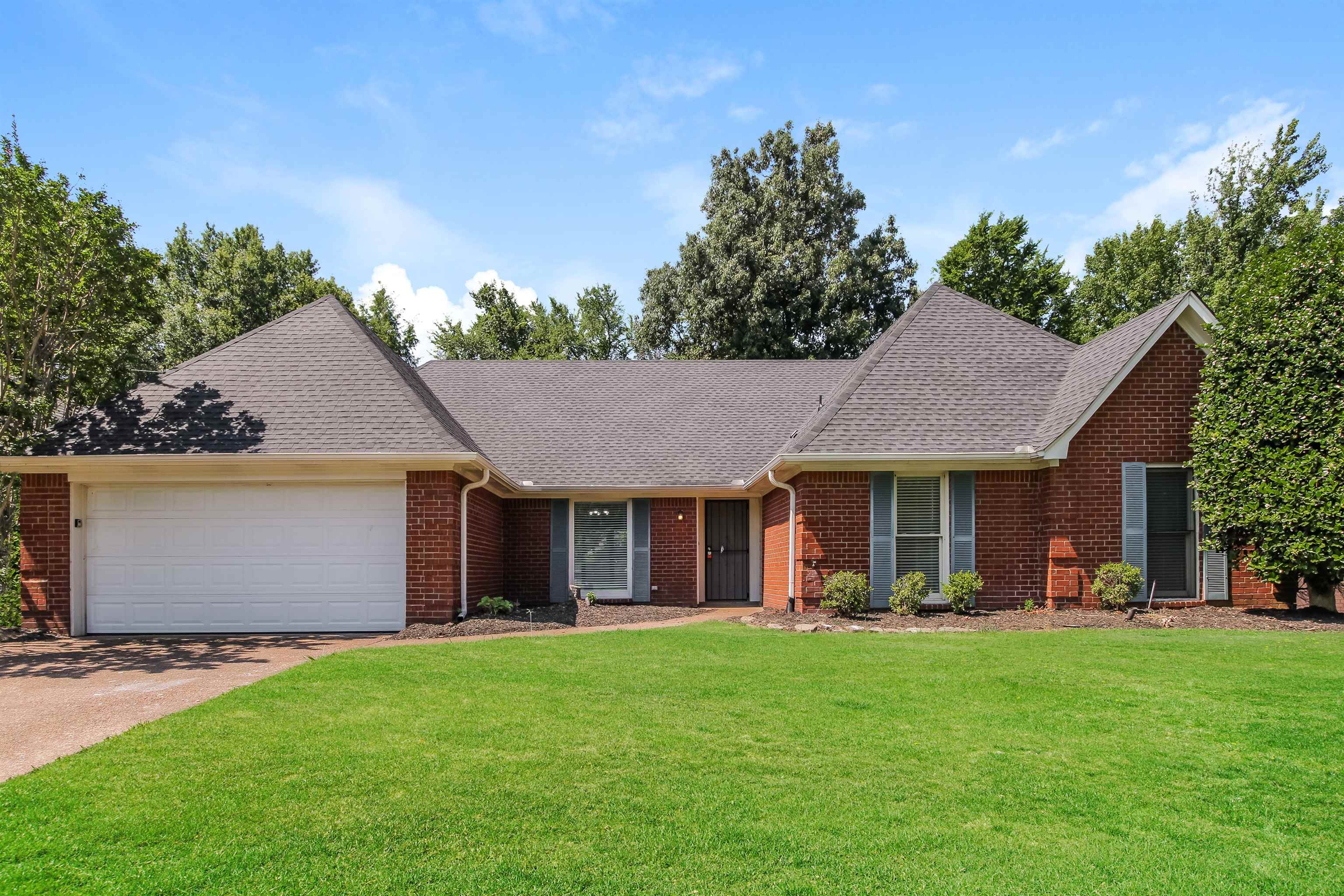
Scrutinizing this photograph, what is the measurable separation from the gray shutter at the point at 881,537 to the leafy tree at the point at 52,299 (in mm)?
12258

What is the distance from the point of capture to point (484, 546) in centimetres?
1520

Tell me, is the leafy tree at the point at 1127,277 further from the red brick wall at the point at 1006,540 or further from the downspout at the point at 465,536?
the downspout at the point at 465,536

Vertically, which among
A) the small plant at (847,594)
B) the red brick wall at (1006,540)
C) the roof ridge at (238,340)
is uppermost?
the roof ridge at (238,340)

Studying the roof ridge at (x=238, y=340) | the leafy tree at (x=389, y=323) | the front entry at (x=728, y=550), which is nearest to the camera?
the roof ridge at (x=238, y=340)

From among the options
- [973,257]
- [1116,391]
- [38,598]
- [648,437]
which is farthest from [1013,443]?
[973,257]

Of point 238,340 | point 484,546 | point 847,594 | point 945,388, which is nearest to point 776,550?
point 847,594

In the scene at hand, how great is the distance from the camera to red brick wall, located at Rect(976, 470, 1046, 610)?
13.5 meters

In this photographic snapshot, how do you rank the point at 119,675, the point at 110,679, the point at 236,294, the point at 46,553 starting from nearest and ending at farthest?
1. the point at 110,679
2. the point at 119,675
3. the point at 46,553
4. the point at 236,294

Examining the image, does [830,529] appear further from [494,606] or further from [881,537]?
[494,606]

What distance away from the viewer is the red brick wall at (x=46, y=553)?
12445 mm

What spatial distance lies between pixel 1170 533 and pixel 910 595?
14.8ft

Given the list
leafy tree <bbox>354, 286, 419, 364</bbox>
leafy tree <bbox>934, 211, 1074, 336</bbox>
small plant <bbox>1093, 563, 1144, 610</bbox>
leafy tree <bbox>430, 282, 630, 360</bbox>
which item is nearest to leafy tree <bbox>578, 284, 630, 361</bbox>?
leafy tree <bbox>430, 282, 630, 360</bbox>

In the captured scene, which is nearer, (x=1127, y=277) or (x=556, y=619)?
(x=556, y=619)

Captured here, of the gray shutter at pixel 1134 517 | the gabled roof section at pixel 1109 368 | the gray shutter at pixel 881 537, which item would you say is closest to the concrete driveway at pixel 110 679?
the gray shutter at pixel 881 537
